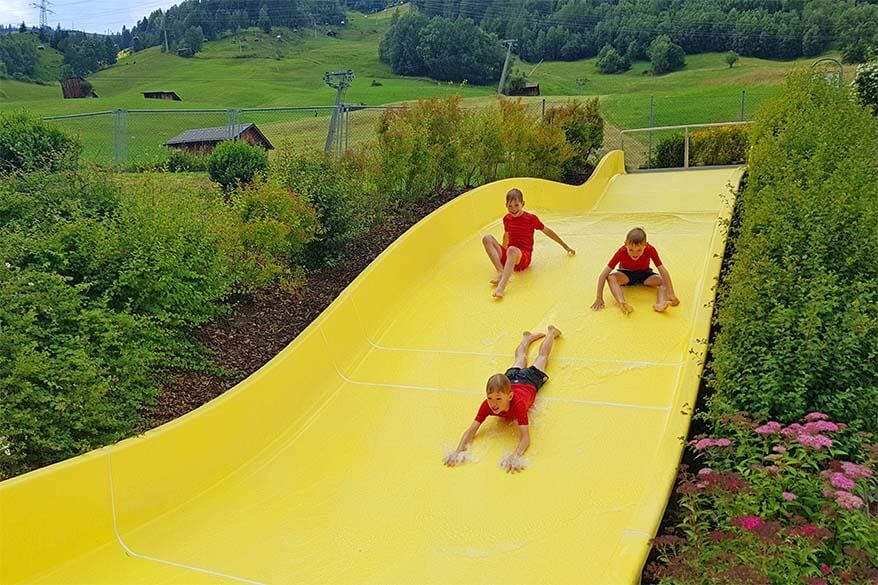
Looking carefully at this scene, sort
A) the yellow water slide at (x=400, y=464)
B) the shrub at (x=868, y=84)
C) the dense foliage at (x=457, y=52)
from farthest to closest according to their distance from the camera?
1. the dense foliage at (x=457, y=52)
2. the shrub at (x=868, y=84)
3. the yellow water slide at (x=400, y=464)

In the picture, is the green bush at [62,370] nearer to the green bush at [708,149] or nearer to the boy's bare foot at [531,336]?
the boy's bare foot at [531,336]

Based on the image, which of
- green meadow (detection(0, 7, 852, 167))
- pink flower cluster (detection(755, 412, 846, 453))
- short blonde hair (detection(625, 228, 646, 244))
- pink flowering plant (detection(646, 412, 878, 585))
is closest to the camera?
pink flowering plant (detection(646, 412, 878, 585))

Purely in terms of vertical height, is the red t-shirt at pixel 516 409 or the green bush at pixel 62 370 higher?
the green bush at pixel 62 370

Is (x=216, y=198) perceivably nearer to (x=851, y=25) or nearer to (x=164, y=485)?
(x=164, y=485)

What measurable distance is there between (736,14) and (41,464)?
58.3 metres

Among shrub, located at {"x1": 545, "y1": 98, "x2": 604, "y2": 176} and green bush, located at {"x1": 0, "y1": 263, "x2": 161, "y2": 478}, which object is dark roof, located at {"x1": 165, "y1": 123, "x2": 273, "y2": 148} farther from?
green bush, located at {"x1": 0, "y1": 263, "x2": 161, "y2": 478}

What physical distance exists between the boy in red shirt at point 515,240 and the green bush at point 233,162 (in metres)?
7.94

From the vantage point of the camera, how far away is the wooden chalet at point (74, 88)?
55062mm

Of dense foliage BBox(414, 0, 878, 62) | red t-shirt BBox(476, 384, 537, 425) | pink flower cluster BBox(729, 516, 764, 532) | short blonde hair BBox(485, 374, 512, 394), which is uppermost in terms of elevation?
dense foliage BBox(414, 0, 878, 62)

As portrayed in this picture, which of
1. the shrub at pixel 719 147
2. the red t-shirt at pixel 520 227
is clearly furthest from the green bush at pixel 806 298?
the shrub at pixel 719 147

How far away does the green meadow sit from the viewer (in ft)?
114

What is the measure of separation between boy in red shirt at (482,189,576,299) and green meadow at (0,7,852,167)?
13163 millimetres

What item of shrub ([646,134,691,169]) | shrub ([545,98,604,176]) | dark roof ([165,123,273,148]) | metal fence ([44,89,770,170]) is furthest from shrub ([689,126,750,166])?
dark roof ([165,123,273,148])

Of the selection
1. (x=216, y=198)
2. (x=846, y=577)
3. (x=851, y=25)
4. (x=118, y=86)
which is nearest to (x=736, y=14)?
(x=851, y=25)
